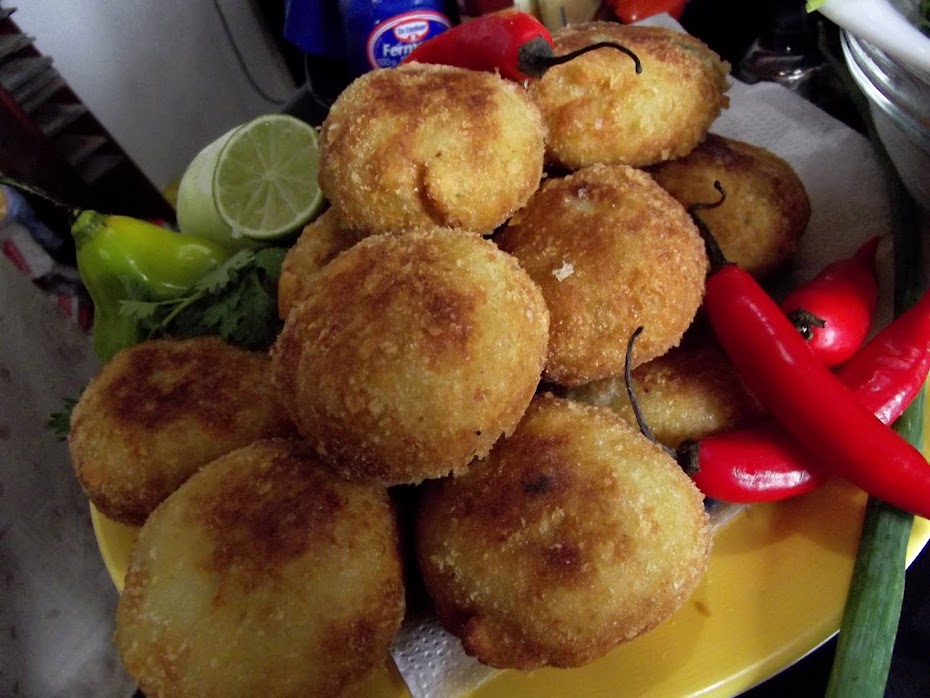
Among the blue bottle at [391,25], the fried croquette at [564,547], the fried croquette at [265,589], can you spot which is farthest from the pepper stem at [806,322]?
the blue bottle at [391,25]

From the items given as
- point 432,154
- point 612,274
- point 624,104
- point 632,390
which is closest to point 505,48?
point 624,104

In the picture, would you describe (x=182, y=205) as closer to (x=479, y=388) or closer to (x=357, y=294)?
(x=357, y=294)

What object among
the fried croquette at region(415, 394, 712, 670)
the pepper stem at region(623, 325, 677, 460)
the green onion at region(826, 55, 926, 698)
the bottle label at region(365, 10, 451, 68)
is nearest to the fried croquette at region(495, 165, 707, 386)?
the pepper stem at region(623, 325, 677, 460)

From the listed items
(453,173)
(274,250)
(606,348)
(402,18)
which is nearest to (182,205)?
(274,250)

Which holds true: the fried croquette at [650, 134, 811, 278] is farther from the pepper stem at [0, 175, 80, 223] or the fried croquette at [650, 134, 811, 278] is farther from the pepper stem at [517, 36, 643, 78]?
the pepper stem at [0, 175, 80, 223]

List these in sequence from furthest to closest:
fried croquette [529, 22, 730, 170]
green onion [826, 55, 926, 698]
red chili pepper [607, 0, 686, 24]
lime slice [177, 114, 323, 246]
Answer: red chili pepper [607, 0, 686, 24], lime slice [177, 114, 323, 246], fried croquette [529, 22, 730, 170], green onion [826, 55, 926, 698]

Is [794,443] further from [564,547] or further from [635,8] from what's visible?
[635,8]
